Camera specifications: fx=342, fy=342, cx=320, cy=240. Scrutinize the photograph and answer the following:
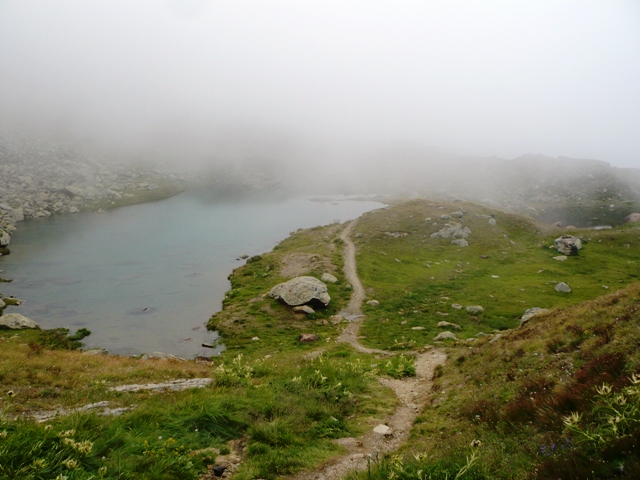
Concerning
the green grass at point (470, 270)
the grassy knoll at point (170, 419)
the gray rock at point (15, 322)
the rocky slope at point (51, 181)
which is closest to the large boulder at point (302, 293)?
the green grass at point (470, 270)

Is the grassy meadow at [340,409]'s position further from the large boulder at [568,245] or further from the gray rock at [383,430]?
the large boulder at [568,245]

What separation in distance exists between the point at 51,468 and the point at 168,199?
579 feet

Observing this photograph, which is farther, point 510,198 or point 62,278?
point 510,198

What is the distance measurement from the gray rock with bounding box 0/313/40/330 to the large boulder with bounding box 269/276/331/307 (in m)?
29.5

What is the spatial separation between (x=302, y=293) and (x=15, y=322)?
34.5 m

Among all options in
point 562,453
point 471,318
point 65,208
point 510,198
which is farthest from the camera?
point 510,198

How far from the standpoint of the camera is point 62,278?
2383 inches

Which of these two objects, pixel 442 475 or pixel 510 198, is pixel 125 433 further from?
pixel 510 198

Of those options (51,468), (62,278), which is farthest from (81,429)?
(62,278)

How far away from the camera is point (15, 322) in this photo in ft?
134

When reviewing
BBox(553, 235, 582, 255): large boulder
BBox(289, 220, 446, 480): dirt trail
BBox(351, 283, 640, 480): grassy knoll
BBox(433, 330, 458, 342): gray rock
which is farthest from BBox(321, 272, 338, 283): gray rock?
BBox(553, 235, 582, 255): large boulder

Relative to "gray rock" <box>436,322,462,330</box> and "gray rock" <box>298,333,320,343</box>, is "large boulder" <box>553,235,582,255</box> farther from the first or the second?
"gray rock" <box>298,333,320,343</box>

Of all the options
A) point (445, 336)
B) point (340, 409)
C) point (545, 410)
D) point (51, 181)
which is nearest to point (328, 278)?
point (445, 336)

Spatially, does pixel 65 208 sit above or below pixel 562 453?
below
